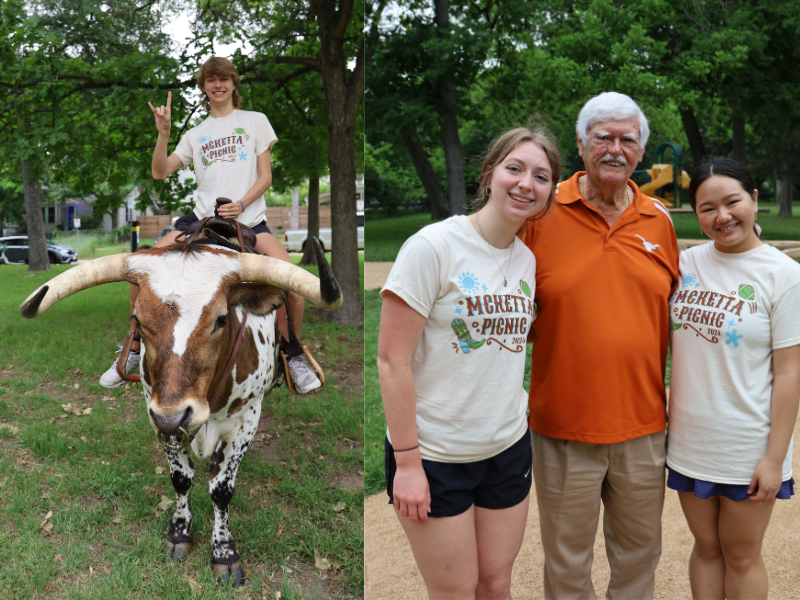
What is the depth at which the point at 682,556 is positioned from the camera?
11.6 feet

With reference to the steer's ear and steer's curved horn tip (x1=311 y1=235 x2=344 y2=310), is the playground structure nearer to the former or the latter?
the steer's ear

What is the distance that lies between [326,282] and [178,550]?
1.91m

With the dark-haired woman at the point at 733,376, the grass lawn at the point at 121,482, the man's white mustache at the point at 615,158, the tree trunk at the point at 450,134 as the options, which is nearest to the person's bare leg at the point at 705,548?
the dark-haired woman at the point at 733,376

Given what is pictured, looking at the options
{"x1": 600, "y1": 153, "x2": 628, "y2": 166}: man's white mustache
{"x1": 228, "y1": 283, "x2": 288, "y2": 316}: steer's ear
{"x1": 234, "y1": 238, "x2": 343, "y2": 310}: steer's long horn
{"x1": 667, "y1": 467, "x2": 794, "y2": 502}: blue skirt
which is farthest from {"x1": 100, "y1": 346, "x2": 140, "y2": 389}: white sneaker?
{"x1": 667, "y1": 467, "x2": 794, "y2": 502}: blue skirt

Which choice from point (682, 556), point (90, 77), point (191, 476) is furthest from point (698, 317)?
point (90, 77)

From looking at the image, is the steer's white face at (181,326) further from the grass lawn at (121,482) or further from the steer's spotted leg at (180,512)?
the grass lawn at (121,482)

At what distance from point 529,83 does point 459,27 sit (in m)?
1.39

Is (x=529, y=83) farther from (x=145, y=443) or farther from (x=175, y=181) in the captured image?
(x=145, y=443)

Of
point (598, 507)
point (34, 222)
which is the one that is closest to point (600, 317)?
point (598, 507)

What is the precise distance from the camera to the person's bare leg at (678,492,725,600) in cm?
225

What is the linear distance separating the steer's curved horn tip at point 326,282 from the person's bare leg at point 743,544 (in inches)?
65.8

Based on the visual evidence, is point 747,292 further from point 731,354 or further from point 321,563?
point 321,563

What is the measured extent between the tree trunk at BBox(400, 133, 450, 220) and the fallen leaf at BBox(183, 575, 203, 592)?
5861 millimetres

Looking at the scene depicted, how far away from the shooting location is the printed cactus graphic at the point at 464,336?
1.83m
